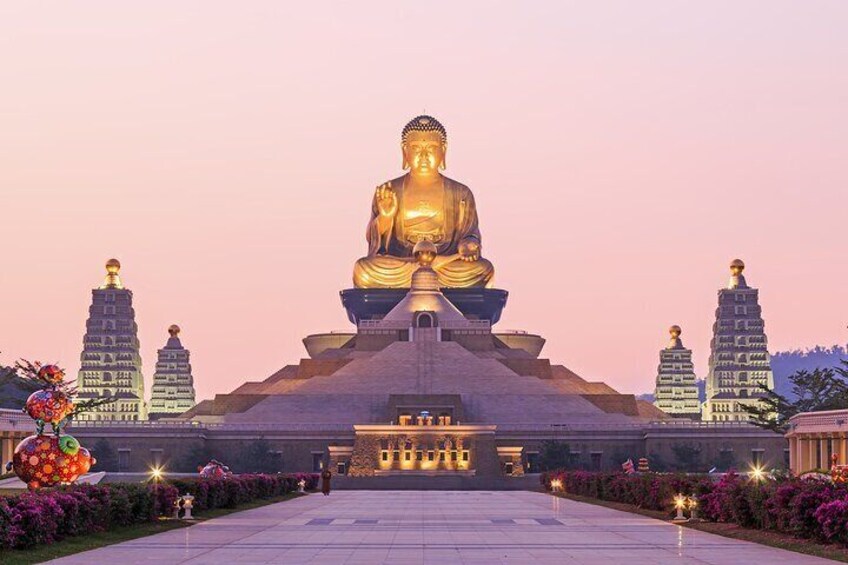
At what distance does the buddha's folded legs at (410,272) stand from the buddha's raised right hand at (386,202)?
295cm

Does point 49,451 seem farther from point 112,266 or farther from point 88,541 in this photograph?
point 112,266

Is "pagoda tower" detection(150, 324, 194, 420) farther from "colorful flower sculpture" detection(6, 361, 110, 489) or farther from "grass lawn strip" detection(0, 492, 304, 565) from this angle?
"colorful flower sculpture" detection(6, 361, 110, 489)

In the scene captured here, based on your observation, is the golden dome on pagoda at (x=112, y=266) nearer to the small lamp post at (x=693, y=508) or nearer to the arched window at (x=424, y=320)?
the arched window at (x=424, y=320)

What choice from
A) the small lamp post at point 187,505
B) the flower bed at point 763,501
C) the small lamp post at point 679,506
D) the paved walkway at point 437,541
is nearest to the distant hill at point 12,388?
the small lamp post at point 187,505

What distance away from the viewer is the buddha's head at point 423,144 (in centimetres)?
11669

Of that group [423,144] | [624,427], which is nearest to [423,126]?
[423,144]

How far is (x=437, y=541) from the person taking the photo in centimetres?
3027

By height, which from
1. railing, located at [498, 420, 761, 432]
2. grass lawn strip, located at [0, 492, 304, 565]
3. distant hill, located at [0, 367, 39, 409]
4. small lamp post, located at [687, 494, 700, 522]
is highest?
distant hill, located at [0, 367, 39, 409]

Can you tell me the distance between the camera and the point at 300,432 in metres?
87.1

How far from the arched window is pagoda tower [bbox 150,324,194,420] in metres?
34.0

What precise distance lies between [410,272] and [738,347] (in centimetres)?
2321

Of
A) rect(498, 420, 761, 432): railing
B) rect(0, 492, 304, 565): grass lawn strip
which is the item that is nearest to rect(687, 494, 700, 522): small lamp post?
rect(0, 492, 304, 565): grass lawn strip

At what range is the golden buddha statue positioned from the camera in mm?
115625

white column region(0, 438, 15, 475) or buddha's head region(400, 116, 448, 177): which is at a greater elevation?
buddha's head region(400, 116, 448, 177)
